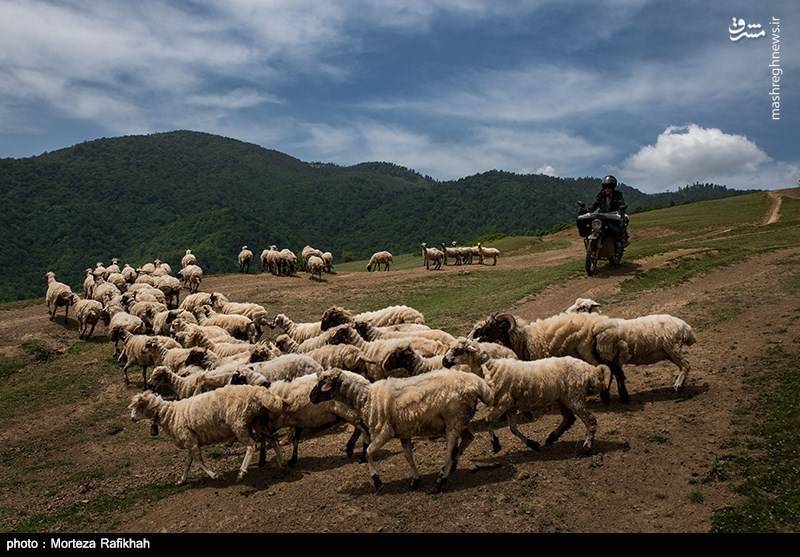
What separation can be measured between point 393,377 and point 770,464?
21.0 ft

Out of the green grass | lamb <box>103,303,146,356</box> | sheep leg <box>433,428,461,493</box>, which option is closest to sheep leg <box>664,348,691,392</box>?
the green grass

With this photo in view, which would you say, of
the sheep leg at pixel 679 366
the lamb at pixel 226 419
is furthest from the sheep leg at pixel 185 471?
the sheep leg at pixel 679 366

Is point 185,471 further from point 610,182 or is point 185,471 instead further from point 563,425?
point 610,182

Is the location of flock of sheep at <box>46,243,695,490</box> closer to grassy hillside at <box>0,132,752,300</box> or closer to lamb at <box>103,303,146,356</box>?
lamb at <box>103,303,146,356</box>

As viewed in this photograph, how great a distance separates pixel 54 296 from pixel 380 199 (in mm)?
175560

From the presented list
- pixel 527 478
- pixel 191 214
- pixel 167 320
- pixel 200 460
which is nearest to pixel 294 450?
pixel 200 460

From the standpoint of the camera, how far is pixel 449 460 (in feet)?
29.4

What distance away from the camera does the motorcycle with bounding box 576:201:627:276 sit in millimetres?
26312

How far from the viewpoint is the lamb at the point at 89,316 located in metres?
23.3

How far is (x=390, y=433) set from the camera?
9.20 m

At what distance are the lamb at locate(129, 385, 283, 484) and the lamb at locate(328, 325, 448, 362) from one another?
309cm

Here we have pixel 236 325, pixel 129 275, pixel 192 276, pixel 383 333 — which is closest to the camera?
pixel 383 333

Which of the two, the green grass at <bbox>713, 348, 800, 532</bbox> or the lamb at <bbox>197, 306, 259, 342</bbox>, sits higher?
the lamb at <bbox>197, 306, 259, 342</bbox>
